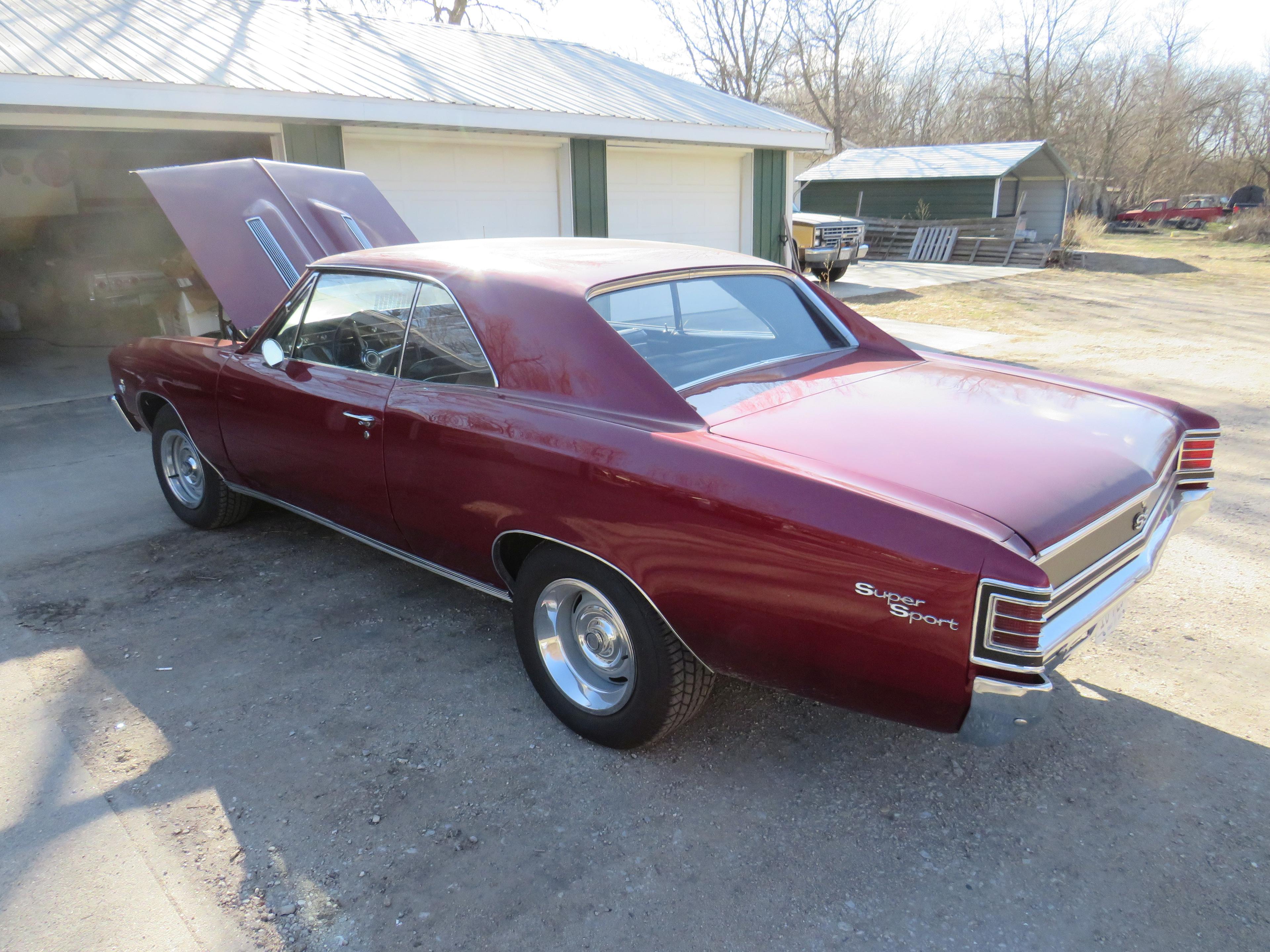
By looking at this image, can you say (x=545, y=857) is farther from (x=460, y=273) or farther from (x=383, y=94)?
(x=383, y=94)

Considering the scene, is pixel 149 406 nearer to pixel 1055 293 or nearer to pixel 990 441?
pixel 990 441

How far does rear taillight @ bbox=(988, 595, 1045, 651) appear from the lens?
206 cm

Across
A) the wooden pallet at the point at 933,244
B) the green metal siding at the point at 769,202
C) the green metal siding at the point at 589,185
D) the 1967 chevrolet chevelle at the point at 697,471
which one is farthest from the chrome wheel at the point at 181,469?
the wooden pallet at the point at 933,244

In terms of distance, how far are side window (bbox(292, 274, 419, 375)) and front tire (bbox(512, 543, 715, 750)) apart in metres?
1.15

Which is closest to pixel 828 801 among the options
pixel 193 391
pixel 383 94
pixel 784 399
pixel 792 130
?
pixel 784 399

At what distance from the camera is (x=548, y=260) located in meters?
3.38

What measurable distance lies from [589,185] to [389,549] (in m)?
8.65

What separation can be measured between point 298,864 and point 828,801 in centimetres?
156

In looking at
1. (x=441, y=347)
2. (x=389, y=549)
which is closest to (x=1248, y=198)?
(x=441, y=347)

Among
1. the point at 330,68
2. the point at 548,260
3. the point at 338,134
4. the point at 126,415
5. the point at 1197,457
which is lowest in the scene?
the point at 126,415

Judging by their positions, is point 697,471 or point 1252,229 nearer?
point 697,471

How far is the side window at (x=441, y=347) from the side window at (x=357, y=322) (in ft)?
0.23

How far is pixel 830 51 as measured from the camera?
39750 mm

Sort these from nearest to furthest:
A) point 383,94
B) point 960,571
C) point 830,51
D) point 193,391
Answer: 1. point 960,571
2. point 193,391
3. point 383,94
4. point 830,51
